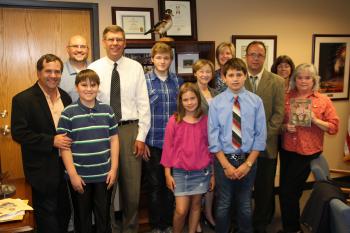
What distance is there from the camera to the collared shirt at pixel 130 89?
97.4 inches

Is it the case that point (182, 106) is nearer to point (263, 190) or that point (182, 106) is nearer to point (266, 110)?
point (266, 110)

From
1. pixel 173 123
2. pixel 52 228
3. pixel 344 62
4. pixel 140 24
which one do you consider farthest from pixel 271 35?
pixel 52 228

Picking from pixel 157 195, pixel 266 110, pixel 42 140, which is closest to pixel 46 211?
pixel 42 140

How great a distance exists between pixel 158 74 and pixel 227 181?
1.01 m

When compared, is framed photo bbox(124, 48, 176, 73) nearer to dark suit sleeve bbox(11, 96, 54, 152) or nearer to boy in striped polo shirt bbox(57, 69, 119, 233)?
boy in striped polo shirt bbox(57, 69, 119, 233)

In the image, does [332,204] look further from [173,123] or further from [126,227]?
[126,227]

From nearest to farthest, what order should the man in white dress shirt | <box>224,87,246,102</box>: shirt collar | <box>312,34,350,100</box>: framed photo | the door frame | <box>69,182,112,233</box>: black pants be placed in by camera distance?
<box>69,182,112,233</box>: black pants
<box>224,87,246,102</box>: shirt collar
the man in white dress shirt
the door frame
<box>312,34,350,100</box>: framed photo

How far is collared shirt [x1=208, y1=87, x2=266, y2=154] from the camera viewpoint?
2.29 meters

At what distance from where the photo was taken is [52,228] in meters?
A: 2.18

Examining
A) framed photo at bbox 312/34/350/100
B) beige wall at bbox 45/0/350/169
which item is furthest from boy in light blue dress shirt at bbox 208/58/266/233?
framed photo at bbox 312/34/350/100

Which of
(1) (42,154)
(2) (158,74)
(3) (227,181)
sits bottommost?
(3) (227,181)

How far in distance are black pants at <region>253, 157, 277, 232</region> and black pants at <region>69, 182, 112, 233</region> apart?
4.26 feet

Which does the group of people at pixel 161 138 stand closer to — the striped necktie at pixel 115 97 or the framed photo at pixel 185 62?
the striped necktie at pixel 115 97

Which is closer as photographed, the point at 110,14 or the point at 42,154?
the point at 42,154
